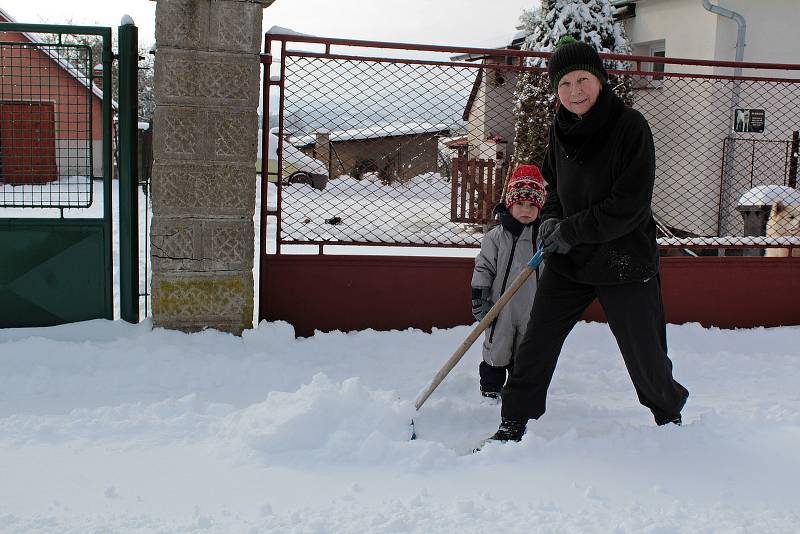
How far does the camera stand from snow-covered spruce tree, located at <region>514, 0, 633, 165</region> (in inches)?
454

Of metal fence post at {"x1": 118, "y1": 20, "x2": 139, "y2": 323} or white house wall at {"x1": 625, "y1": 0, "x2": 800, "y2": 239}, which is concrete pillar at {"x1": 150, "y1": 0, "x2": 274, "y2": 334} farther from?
white house wall at {"x1": 625, "y1": 0, "x2": 800, "y2": 239}

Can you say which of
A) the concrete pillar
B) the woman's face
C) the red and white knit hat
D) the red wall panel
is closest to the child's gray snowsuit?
the red and white knit hat

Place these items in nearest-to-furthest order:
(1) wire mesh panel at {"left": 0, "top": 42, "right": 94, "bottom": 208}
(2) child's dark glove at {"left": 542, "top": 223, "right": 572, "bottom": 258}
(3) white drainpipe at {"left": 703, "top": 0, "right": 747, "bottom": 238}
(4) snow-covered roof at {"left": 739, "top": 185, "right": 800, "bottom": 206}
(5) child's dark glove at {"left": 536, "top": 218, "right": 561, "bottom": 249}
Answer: (2) child's dark glove at {"left": 542, "top": 223, "right": 572, "bottom": 258} < (5) child's dark glove at {"left": 536, "top": 218, "right": 561, "bottom": 249} < (1) wire mesh panel at {"left": 0, "top": 42, "right": 94, "bottom": 208} < (4) snow-covered roof at {"left": 739, "top": 185, "right": 800, "bottom": 206} < (3) white drainpipe at {"left": 703, "top": 0, "right": 747, "bottom": 238}

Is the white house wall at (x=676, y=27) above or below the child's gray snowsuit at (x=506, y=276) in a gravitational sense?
above

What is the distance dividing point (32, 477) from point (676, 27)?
11818 millimetres

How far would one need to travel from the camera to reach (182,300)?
512cm

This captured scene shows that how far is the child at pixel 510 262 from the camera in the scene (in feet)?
14.2

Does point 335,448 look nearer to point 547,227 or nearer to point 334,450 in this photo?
point 334,450

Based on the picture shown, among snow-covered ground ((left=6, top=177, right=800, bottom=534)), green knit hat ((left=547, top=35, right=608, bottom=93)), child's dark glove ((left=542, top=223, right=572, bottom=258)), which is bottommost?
snow-covered ground ((left=6, top=177, right=800, bottom=534))

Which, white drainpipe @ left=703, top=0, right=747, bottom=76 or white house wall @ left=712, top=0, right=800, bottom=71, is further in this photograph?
white house wall @ left=712, top=0, right=800, bottom=71

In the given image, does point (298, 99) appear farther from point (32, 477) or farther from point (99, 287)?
point (32, 477)

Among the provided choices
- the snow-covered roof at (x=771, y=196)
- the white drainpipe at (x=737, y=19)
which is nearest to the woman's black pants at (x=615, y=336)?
the snow-covered roof at (x=771, y=196)

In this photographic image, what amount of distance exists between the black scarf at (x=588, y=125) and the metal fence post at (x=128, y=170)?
283 centimetres

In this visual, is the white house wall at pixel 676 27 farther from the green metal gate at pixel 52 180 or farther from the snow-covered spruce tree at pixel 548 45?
the green metal gate at pixel 52 180
